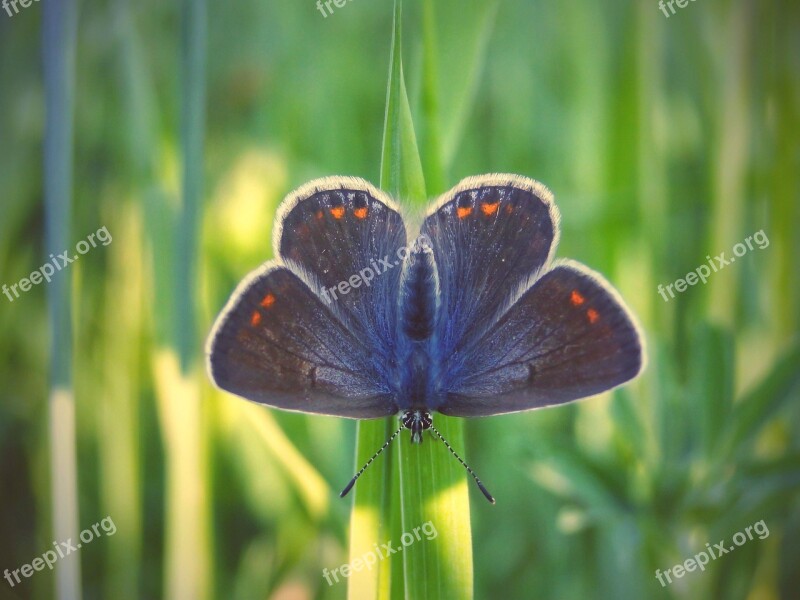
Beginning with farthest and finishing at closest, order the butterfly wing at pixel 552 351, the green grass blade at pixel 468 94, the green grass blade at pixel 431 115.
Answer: the green grass blade at pixel 468 94
the green grass blade at pixel 431 115
the butterfly wing at pixel 552 351

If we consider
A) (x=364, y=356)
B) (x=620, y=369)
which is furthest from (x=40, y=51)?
(x=620, y=369)

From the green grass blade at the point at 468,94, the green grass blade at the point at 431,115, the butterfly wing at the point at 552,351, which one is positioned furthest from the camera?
the green grass blade at the point at 468,94

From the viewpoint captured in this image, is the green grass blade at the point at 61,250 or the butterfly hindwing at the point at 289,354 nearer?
the butterfly hindwing at the point at 289,354

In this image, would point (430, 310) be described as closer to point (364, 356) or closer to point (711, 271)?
point (364, 356)

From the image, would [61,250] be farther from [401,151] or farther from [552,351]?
[552,351]

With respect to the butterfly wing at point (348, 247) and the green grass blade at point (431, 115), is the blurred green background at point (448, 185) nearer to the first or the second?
the green grass blade at point (431, 115)

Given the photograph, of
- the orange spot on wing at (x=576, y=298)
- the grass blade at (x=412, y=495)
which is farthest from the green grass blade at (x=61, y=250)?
the orange spot on wing at (x=576, y=298)

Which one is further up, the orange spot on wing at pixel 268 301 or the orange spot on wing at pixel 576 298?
the orange spot on wing at pixel 268 301

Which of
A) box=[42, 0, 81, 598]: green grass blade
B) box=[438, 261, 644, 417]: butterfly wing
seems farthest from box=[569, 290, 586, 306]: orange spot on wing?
box=[42, 0, 81, 598]: green grass blade

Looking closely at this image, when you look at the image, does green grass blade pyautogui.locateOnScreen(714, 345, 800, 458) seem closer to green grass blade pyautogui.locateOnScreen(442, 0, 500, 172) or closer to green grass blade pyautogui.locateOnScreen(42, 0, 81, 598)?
green grass blade pyautogui.locateOnScreen(442, 0, 500, 172)

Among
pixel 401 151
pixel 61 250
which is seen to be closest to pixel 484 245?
pixel 401 151
